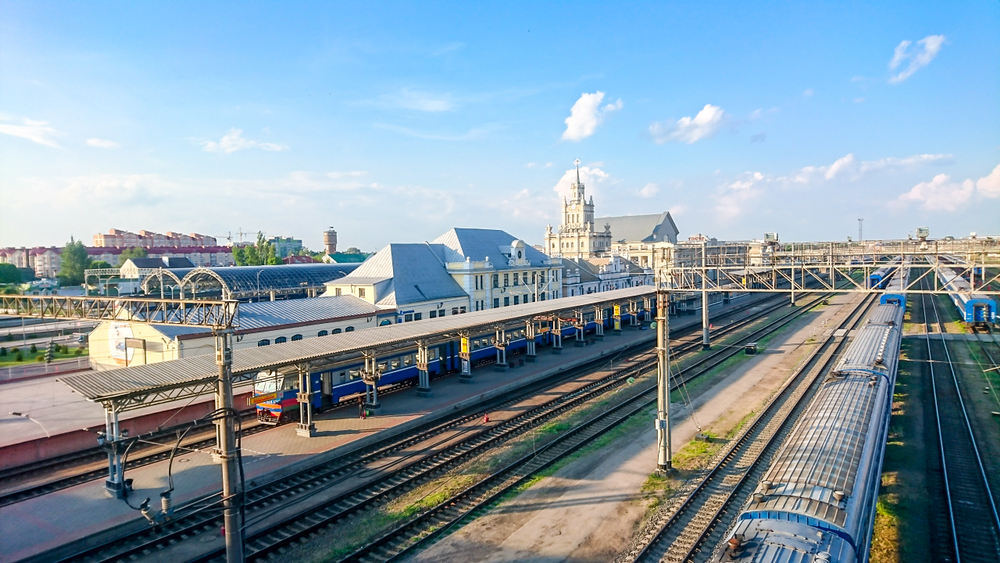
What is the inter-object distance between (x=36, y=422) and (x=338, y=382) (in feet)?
45.0

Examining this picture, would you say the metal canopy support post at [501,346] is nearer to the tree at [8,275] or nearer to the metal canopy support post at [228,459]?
the metal canopy support post at [228,459]

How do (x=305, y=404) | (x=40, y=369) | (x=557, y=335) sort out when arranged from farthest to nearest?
1. (x=557, y=335)
2. (x=40, y=369)
3. (x=305, y=404)

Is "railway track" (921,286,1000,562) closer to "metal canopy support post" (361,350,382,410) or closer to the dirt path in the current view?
the dirt path

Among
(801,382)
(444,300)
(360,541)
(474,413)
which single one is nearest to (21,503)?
(360,541)

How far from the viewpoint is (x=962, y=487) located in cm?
1803

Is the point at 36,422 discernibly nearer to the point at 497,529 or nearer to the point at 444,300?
the point at 497,529

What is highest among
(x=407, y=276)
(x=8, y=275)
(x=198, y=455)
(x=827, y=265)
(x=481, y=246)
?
(x=481, y=246)

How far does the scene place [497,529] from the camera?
1580 cm

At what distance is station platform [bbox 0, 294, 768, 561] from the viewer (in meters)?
15.6

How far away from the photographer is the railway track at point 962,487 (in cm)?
1444

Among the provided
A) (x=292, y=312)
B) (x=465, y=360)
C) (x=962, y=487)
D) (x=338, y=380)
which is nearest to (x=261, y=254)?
(x=292, y=312)

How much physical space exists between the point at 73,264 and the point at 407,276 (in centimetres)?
8180

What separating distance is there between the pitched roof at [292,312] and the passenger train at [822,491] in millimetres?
29250

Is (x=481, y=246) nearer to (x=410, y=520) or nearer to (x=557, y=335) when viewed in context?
(x=557, y=335)
